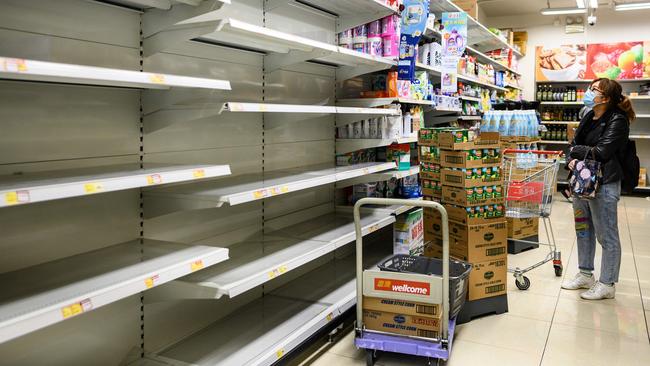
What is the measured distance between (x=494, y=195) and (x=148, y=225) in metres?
2.35

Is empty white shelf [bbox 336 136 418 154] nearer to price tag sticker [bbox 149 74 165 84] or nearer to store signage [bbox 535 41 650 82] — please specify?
price tag sticker [bbox 149 74 165 84]

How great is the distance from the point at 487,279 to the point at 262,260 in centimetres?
173

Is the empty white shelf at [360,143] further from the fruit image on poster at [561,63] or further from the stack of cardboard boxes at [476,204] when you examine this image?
the fruit image on poster at [561,63]

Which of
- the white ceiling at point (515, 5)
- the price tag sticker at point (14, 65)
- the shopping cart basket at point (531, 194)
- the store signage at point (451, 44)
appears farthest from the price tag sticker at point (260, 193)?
the white ceiling at point (515, 5)

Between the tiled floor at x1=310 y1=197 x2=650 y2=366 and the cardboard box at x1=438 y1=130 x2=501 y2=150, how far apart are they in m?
1.21

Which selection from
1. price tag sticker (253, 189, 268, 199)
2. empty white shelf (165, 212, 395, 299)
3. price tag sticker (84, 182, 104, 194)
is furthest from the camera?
price tag sticker (253, 189, 268, 199)

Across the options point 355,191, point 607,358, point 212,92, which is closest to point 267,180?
point 212,92

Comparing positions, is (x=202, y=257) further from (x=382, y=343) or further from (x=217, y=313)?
(x=382, y=343)

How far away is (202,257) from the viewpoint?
2256mm

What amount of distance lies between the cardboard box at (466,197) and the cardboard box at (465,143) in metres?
0.29

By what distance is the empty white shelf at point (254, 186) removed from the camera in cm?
242

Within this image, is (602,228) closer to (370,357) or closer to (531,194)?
(531,194)

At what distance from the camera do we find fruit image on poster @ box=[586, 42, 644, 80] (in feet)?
32.8

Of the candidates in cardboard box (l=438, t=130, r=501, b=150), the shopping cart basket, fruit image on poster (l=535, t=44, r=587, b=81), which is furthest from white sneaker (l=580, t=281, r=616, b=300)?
fruit image on poster (l=535, t=44, r=587, b=81)
